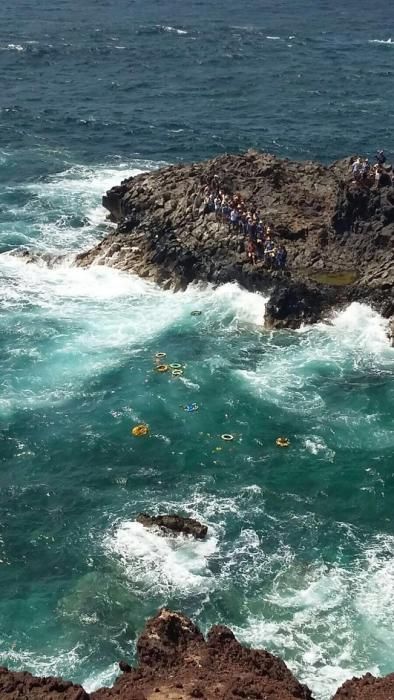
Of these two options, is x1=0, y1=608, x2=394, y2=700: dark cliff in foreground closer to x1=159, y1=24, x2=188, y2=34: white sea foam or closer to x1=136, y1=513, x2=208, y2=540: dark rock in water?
x1=136, y1=513, x2=208, y2=540: dark rock in water

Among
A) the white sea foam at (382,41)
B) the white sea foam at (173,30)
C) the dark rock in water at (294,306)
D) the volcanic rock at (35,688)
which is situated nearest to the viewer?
the volcanic rock at (35,688)

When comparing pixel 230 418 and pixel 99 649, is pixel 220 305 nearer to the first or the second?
pixel 230 418

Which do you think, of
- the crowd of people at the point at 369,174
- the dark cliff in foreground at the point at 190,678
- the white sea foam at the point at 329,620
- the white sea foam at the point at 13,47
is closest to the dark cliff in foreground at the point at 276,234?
the crowd of people at the point at 369,174

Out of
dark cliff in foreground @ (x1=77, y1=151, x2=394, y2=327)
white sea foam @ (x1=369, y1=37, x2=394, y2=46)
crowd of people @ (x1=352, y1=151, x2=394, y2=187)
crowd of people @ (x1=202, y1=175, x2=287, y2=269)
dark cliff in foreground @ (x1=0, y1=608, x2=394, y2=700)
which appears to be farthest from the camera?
white sea foam @ (x1=369, y1=37, x2=394, y2=46)

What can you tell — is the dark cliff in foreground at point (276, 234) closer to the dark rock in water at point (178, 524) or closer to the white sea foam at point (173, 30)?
the dark rock in water at point (178, 524)

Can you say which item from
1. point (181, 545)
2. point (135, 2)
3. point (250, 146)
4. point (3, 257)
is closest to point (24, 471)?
point (181, 545)

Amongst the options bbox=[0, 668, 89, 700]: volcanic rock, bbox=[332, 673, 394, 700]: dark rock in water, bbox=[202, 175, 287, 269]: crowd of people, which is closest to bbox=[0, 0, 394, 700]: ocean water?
bbox=[202, 175, 287, 269]: crowd of people

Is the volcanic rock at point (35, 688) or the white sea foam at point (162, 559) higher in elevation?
the volcanic rock at point (35, 688)
